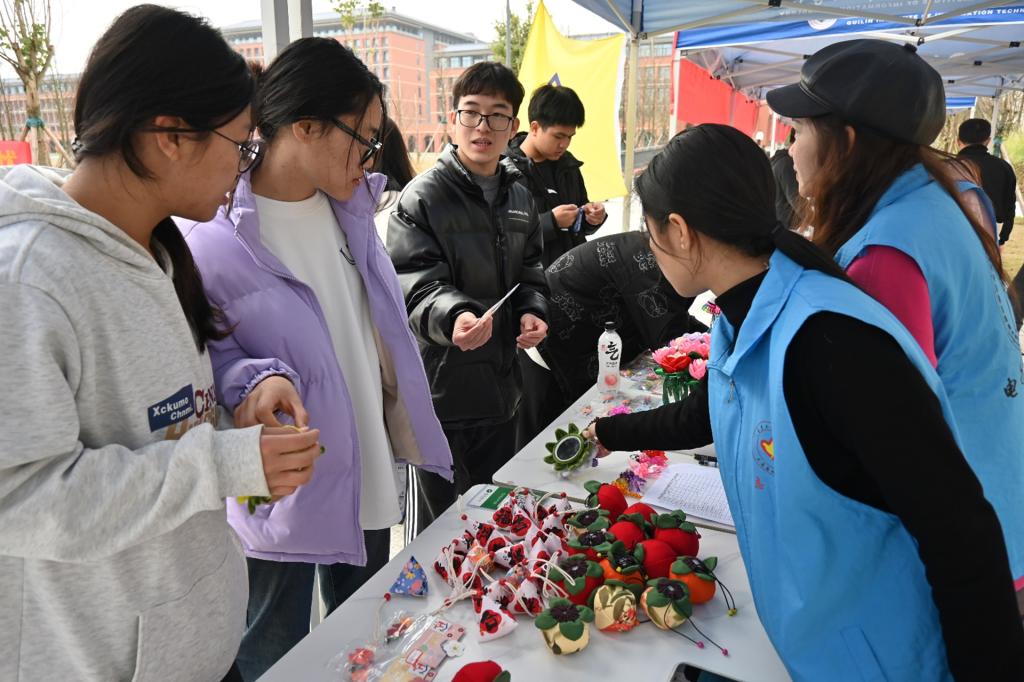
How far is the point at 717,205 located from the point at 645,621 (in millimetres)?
703

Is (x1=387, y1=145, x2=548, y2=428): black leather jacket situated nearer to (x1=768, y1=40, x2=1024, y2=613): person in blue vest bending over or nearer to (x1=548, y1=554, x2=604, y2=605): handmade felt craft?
(x1=548, y1=554, x2=604, y2=605): handmade felt craft

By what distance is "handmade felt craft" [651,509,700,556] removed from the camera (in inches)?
49.9

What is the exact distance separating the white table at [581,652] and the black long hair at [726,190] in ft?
2.06

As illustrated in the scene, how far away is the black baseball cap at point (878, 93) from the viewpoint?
1204 millimetres

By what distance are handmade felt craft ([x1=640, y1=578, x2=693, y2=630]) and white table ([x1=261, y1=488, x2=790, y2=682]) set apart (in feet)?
0.09

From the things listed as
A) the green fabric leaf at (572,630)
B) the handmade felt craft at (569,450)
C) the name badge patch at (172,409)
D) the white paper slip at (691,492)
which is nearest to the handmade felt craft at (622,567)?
the green fabric leaf at (572,630)

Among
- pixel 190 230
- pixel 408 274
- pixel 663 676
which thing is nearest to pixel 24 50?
pixel 190 230

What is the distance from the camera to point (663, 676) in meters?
1.02

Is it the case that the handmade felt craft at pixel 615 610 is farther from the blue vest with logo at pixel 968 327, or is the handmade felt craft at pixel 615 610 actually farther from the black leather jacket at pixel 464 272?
the black leather jacket at pixel 464 272

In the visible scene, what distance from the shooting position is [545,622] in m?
1.05

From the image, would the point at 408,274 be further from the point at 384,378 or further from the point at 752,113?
the point at 752,113

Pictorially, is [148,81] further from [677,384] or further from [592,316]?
[592,316]

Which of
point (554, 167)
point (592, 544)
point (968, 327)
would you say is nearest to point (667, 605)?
point (592, 544)

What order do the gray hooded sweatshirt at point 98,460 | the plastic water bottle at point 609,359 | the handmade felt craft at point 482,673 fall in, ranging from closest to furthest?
the gray hooded sweatshirt at point 98,460 < the handmade felt craft at point 482,673 < the plastic water bottle at point 609,359
